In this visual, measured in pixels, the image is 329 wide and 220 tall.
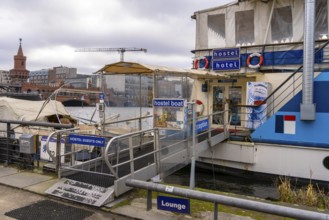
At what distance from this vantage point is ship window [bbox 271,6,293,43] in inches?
480

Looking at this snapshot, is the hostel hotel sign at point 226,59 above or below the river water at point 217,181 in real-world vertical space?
above

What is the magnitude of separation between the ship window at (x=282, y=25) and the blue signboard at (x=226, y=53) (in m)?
1.45

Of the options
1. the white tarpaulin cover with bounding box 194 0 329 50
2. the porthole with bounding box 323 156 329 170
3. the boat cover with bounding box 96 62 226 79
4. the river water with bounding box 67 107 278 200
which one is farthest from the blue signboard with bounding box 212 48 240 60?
the porthole with bounding box 323 156 329 170

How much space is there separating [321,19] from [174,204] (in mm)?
9807

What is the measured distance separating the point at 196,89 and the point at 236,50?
2352 mm

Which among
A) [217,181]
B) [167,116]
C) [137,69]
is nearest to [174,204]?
[167,116]

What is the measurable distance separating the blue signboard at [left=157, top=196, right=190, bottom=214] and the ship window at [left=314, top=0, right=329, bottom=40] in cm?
934

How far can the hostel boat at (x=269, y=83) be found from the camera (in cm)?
949

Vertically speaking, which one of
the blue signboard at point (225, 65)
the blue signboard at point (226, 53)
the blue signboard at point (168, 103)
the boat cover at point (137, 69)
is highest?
the blue signboard at point (226, 53)

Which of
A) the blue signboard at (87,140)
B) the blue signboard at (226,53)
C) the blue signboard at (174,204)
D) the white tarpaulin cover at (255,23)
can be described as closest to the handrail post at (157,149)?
the blue signboard at (87,140)

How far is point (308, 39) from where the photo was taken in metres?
9.47

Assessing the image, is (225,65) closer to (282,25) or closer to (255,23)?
(255,23)

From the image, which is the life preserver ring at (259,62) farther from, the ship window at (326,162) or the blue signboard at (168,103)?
the blue signboard at (168,103)

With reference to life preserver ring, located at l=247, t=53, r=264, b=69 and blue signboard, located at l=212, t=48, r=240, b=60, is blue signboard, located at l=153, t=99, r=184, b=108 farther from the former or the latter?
blue signboard, located at l=212, t=48, r=240, b=60
